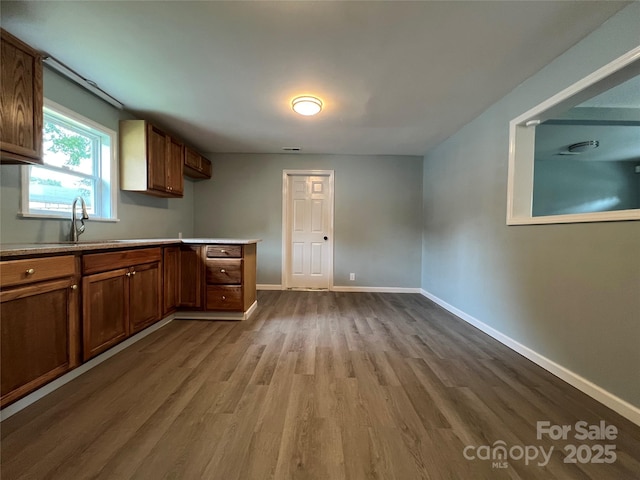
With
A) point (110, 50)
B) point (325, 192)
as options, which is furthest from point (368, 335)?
point (110, 50)

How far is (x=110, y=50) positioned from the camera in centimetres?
188

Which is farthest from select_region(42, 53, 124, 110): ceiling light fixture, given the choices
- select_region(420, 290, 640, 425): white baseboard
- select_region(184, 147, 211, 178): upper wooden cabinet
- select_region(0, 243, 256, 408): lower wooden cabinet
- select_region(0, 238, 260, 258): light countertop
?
select_region(420, 290, 640, 425): white baseboard

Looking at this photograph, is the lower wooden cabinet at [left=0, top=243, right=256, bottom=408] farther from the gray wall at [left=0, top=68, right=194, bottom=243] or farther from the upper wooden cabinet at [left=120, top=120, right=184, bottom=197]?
the upper wooden cabinet at [left=120, top=120, right=184, bottom=197]

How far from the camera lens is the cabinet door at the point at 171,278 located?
8.73 feet

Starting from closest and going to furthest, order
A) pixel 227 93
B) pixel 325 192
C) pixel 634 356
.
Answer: pixel 634 356 < pixel 227 93 < pixel 325 192

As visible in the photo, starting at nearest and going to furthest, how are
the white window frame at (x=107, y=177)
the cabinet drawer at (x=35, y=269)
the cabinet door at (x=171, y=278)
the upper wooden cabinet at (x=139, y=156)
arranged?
the cabinet drawer at (x=35, y=269) < the white window frame at (x=107, y=177) < the cabinet door at (x=171, y=278) < the upper wooden cabinet at (x=139, y=156)

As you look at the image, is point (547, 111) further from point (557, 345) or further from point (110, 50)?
point (110, 50)

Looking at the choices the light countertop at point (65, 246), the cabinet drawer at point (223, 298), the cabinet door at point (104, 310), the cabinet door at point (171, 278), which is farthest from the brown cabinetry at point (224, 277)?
the cabinet door at point (104, 310)

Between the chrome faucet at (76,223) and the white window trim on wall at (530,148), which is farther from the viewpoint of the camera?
the chrome faucet at (76,223)

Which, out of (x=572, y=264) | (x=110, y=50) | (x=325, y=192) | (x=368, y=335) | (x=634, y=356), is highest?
(x=110, y=50)

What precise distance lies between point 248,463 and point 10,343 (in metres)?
1.36

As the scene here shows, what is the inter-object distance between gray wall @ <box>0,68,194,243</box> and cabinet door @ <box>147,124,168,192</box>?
0.33m

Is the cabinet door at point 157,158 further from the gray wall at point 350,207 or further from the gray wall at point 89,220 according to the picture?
the gray wall at point 350,207

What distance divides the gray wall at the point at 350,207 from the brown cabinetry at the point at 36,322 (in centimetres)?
299
